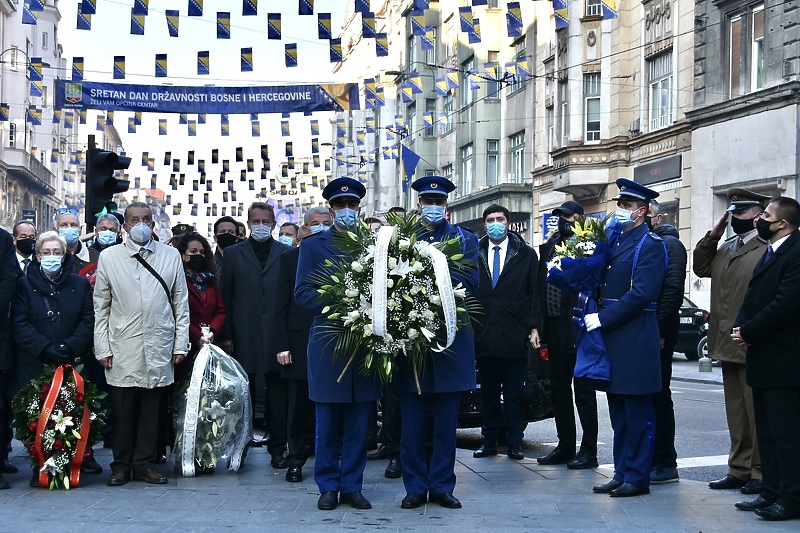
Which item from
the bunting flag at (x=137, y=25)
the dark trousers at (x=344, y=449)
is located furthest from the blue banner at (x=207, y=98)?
the dark trousers at (x=344, y=449)

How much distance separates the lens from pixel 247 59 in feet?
74.4

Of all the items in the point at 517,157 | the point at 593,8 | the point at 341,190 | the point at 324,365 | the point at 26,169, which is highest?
the point at 593,8

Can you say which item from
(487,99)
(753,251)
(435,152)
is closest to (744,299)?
(753,251)

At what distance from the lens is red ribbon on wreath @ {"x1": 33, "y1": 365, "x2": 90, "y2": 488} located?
334 inches

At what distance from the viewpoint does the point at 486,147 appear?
148 ft

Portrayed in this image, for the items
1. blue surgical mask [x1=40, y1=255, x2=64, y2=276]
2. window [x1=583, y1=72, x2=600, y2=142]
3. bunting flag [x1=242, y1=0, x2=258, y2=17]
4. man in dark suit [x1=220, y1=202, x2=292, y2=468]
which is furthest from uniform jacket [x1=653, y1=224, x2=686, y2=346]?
window [x1=583, y1=72, x2=600, y2=142]

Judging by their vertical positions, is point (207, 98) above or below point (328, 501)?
above

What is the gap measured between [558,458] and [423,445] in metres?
2.41

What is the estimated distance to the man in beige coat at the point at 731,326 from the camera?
838 cm

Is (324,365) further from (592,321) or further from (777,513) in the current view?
(777,513)

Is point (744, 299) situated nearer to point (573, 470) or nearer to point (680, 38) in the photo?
point (573, 470)

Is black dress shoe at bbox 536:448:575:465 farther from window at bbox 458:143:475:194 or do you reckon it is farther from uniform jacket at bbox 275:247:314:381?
window at bbox 458:143:475:194

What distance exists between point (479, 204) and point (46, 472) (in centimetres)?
3822

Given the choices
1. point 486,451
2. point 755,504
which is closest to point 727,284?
point 755,504
